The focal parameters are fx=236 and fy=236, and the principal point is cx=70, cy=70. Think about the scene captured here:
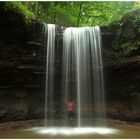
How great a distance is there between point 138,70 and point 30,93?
19.7 feet

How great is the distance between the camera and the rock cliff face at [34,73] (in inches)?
462

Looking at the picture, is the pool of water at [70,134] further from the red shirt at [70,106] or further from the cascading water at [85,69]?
the cascading water at [85,69]

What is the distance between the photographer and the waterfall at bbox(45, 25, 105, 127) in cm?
1332

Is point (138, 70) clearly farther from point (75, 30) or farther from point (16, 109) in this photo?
point (16, 109)

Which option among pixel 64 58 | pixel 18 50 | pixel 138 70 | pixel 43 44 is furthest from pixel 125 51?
pixel 18 50

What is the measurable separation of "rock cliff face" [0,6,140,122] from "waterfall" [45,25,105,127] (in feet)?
1.10

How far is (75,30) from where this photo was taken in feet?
44.7

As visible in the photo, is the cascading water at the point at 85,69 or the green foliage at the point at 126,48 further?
the cascading water at the point at 85,69

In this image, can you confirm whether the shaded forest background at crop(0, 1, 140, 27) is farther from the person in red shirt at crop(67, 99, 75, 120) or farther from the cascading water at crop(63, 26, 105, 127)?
the person in red shirt at crop(67, 99, 75, 120)

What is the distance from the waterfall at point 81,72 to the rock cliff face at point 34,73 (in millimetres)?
336

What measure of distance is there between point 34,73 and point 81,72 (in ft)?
8.89

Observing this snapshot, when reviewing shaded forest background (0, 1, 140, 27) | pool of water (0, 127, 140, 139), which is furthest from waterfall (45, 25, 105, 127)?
shaded forest background (0, 1, 140, 27)

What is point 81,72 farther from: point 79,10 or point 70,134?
point 79,10

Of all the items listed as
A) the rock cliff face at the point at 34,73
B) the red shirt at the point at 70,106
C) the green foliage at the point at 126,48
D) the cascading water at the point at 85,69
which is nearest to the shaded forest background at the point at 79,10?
the cascading water at the point at 85,69
